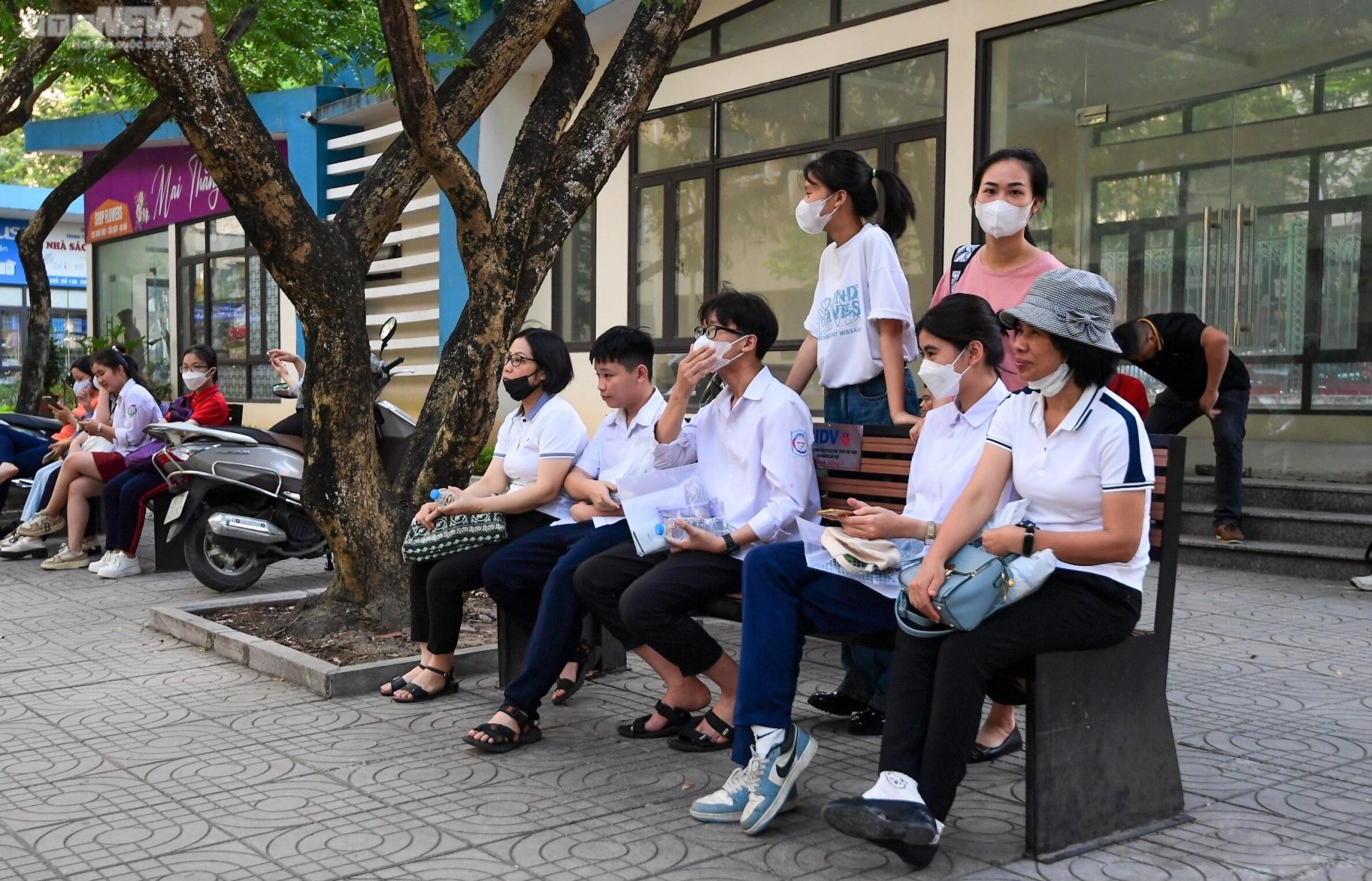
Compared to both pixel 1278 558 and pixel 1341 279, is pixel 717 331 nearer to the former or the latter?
pixel 1278 558

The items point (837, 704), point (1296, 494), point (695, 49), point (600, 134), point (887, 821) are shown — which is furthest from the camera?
point (695, 49)

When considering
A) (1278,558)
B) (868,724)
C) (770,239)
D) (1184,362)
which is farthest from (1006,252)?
(770,239)

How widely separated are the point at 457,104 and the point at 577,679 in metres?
3.25

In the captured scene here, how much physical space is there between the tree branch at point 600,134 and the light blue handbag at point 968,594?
3.78 meters

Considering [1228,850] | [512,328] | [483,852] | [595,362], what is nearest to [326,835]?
[483,852]

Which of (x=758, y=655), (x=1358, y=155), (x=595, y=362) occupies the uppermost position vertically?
(x=1358, y=155)

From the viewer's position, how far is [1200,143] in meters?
10.6

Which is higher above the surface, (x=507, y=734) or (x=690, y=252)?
(x=690, y=252)

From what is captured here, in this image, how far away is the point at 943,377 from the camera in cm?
427

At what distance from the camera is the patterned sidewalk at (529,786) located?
3.73 meters

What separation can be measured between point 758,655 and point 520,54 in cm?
424

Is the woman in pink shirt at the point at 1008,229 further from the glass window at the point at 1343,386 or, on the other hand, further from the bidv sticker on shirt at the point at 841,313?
the glass window at the point at 1343,386

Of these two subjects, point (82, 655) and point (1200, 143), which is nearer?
point (82, 655)

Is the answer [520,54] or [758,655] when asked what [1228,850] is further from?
[520,54]
